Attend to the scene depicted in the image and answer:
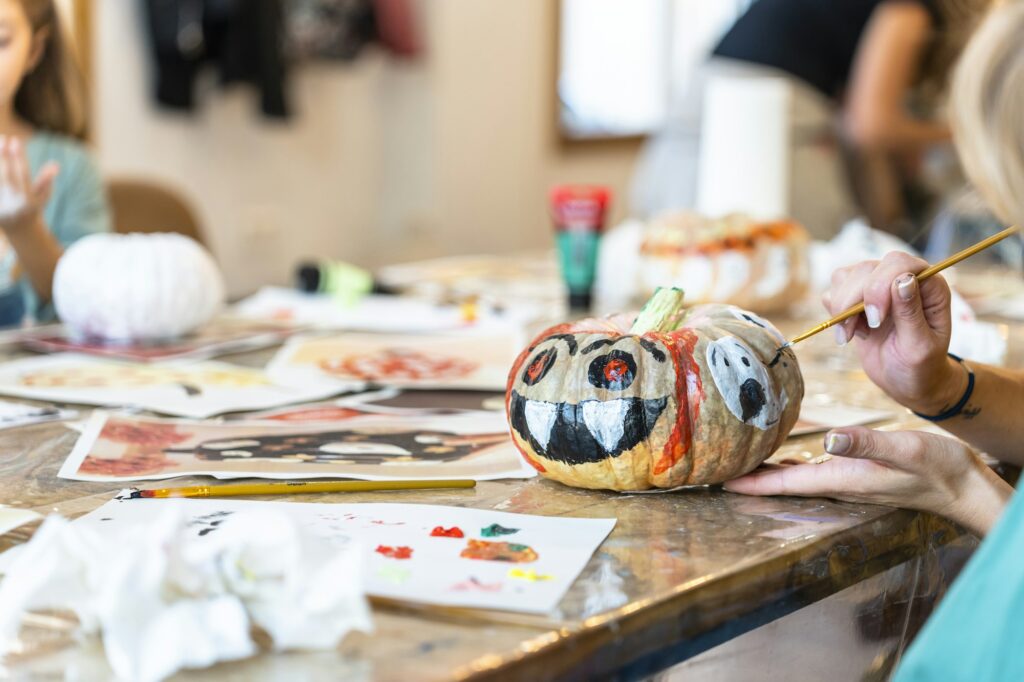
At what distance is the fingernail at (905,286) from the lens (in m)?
0.85

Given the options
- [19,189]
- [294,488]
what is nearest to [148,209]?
[19,189]

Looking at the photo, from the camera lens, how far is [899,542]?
807 millimetres

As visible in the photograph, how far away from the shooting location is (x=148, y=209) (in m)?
2.22

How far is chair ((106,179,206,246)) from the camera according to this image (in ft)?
7.16

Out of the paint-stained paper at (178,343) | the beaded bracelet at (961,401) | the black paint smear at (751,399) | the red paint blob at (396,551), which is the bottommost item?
the paint-stained paper at (178,343)

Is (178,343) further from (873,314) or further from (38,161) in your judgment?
(873,314)

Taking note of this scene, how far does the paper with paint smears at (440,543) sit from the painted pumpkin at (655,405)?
6cm

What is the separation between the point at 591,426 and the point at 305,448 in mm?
275

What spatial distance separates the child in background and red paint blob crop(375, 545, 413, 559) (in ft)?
2.93

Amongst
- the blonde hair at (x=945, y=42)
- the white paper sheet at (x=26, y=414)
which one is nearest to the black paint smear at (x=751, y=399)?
the white paper sheet at (x=26, y=414)

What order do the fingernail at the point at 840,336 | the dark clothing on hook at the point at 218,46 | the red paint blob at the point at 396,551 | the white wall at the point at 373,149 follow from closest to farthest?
the red paint blob at the point at 396,551 < the fingernail at the point at 840,336 < the dark clothing on hook at the point at 218,46 < the white wall at the point at 373,149

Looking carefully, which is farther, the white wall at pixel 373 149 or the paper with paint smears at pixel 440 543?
the white wall at pixel 373 149

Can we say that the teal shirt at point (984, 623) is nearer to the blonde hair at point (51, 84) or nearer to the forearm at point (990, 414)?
the forearm at point (990, 414)

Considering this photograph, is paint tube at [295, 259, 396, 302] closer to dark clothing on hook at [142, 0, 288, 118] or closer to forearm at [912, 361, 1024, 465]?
forearm at [912, 361, 1024, 465]
